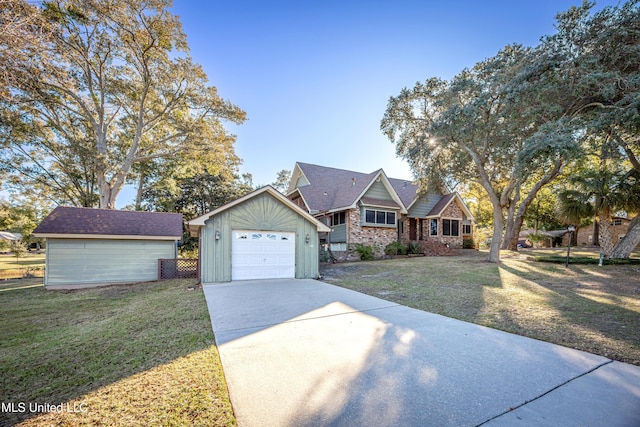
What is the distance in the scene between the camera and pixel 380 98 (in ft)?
51.4

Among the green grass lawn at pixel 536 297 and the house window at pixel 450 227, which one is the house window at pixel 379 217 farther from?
the green grass lawn at pixel 536 297

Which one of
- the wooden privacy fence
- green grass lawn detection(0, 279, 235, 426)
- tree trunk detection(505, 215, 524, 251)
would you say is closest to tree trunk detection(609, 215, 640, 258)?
tree trunk detection(505, 215, 524, 251)

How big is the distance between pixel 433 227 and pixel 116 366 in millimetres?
21517

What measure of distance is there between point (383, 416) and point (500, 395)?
137 centimetres

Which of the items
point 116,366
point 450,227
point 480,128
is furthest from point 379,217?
point 116,366

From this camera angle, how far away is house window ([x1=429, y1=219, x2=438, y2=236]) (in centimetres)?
2138

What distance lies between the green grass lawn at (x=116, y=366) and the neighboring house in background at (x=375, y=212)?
1241cm

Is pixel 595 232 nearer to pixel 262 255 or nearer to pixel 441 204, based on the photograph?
pixel 441 204

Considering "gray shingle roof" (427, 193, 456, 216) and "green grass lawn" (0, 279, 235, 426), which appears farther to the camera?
"gray shingle roof" (427, 193, 456, 216)

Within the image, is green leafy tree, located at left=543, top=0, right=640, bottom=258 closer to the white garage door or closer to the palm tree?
the palm tree

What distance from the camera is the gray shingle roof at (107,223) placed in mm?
11273

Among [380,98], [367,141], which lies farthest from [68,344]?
[367,141]

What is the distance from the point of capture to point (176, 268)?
1267cm

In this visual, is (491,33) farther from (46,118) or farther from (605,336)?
(46,118)
